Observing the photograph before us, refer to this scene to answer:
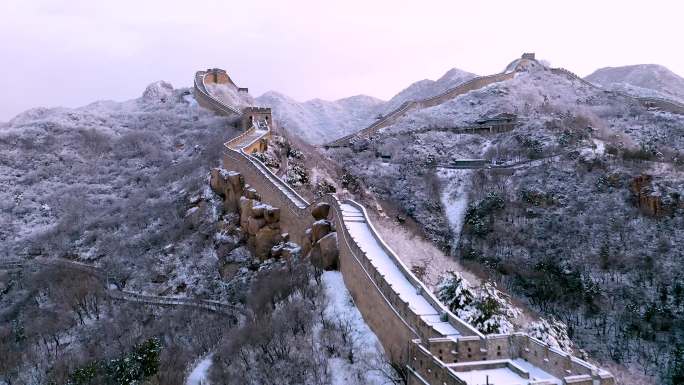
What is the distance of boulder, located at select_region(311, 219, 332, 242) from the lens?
99.3 feet

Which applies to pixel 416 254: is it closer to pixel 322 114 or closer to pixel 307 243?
pixel 307 243

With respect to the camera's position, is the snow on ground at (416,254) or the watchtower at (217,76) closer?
the snow on ground at (416,254)

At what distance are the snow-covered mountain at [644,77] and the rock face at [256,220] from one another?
8006 cm

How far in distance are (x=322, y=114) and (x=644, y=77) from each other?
201ft

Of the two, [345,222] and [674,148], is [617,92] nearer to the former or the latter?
[674,148]

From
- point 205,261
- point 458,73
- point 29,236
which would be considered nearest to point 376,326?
point 205,261

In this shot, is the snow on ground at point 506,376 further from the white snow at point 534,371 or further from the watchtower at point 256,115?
the watchtower at point 256,115

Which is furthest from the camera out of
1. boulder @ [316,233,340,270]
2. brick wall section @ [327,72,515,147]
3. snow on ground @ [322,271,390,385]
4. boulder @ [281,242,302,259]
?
brick wall section @ [327,72,515,147]

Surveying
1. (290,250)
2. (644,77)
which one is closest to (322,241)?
(290,250)

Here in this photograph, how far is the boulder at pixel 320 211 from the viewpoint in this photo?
103 ft

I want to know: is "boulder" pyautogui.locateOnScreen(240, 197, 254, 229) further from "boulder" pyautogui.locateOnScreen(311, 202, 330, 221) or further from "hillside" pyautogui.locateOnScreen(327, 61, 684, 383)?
"hillside" pyautogui.locateOnScreen(327, 61, 684, 383)

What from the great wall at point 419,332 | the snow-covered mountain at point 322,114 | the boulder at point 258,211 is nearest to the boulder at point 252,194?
the boulder at point 258,211

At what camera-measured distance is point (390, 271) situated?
2309 centimetres

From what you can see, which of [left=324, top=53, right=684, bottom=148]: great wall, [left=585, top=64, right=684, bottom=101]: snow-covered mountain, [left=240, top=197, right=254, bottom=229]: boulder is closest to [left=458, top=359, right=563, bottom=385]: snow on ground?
[left=240, top=197, right=254, bottom=229]: boulder
